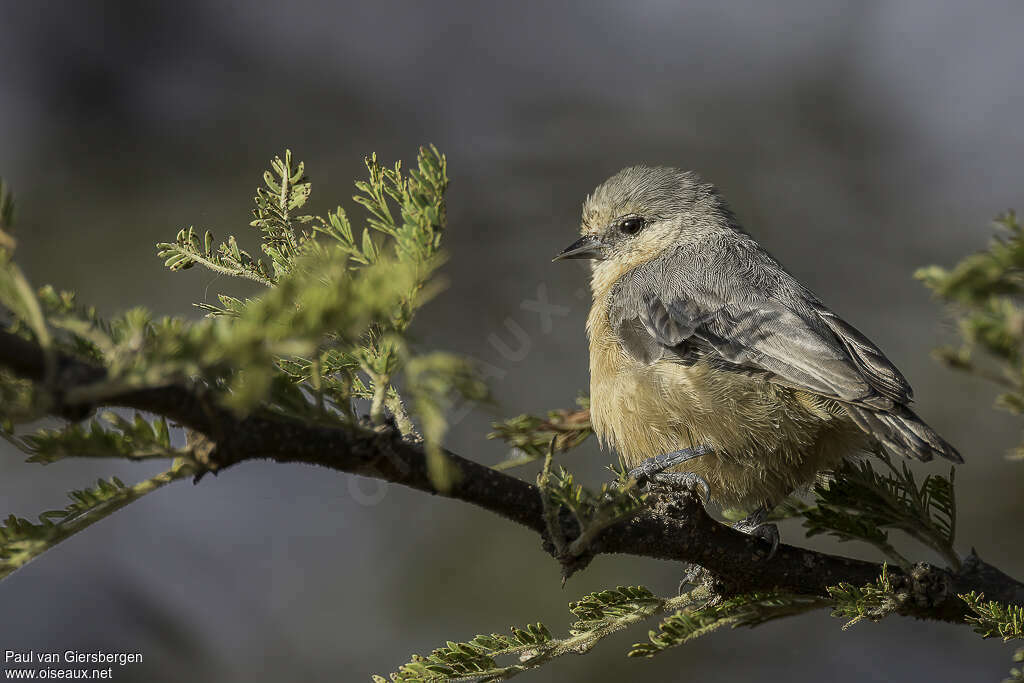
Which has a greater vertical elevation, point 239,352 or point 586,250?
point 586,250

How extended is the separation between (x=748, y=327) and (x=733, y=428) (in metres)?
0.45

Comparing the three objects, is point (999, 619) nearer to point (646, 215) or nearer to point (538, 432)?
point (538, 432)

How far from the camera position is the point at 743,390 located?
Result: 368cm

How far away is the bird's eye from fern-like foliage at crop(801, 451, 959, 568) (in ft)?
7.48

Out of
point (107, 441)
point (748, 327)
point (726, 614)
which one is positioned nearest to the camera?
point (107, 441)

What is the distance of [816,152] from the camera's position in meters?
7.23

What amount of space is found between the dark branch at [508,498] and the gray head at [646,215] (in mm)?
2456

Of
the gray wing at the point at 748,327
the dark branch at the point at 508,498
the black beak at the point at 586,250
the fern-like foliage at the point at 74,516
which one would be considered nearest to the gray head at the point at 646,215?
the black beak at the point at 586,250

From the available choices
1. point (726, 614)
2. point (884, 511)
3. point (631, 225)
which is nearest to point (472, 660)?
point (726, 614)

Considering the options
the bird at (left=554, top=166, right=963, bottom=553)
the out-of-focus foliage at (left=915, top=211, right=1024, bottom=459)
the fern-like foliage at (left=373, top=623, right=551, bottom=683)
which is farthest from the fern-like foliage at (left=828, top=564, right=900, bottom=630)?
the out-of-focus foliage at (left=915, top=211, right=1024, bottom=459)

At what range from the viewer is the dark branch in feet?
5.00

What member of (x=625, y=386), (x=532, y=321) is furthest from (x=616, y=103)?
(x=625, y=386)

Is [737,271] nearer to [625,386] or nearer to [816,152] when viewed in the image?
[625,386]

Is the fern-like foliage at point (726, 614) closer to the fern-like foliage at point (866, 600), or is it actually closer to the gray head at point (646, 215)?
the fern-like foliage at point (866, 600)
